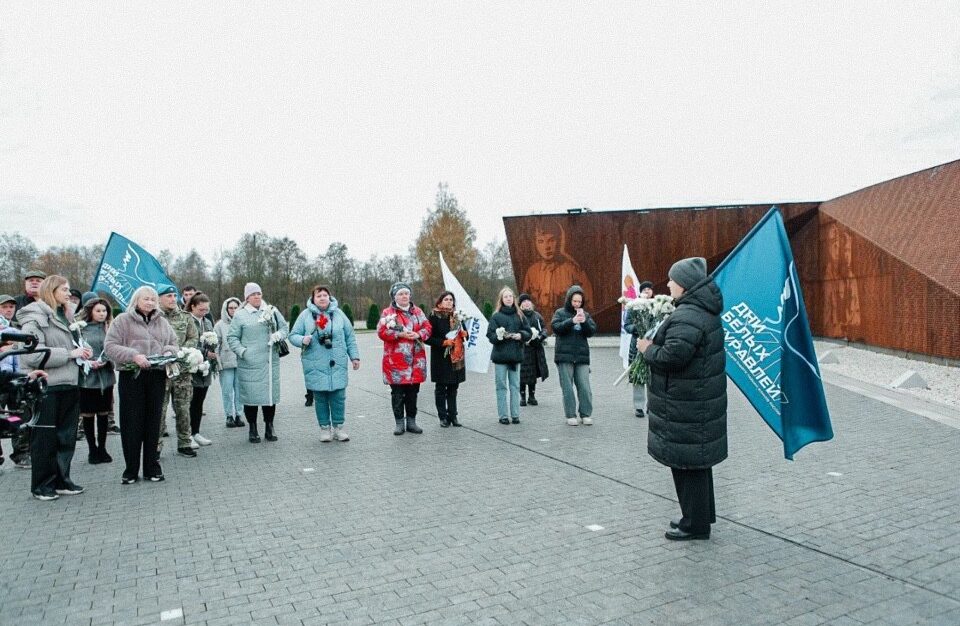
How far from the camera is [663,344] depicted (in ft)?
15.0

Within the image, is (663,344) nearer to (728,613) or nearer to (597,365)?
(728,613)

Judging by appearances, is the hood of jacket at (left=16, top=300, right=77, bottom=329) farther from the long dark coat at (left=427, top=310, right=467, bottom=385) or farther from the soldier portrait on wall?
the soldier portrait on wall

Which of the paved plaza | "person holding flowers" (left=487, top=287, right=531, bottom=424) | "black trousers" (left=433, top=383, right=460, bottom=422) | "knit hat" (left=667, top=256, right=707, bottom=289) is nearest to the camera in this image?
the paved plaza

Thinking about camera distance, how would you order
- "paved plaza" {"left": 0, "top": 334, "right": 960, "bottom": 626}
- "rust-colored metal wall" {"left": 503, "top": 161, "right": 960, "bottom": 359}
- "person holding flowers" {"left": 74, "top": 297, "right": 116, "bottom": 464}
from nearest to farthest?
"paved plaza" {"left": 0, "top": 334, "right": 960, "bottom": 626} < "person holding flowers" {"left": 74, "top": 297, "right": 116, "bottom": 464} < "rust-colored metal wall" {"left": 503, "top": 161, "right": 960, "bottom": 359}

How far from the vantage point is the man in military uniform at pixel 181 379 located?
314 inches

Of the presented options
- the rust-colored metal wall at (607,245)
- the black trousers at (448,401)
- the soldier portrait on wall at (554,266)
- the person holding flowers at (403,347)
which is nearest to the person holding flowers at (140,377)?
the person holding flowers at (403,347)

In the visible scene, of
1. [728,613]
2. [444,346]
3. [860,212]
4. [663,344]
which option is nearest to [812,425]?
[663,344]

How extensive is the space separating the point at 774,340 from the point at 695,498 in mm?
1285

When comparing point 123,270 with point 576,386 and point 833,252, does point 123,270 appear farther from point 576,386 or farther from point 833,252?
point 833,252

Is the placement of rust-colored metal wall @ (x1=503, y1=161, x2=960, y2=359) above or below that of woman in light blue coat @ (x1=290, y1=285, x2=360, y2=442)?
above

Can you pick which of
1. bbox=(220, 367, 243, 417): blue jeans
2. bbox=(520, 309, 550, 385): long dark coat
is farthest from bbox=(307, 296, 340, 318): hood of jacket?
bbox=(520, 309, 550, 385): long dark coat

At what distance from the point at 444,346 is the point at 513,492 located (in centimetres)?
345

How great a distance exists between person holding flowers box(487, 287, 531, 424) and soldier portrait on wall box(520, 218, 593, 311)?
531 inches

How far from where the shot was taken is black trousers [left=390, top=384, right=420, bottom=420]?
889cm
